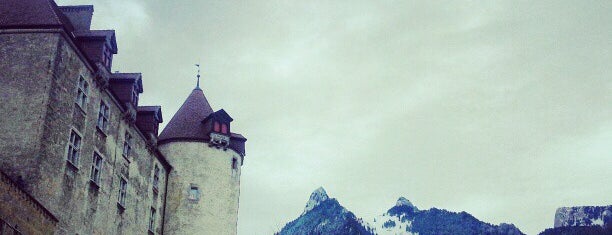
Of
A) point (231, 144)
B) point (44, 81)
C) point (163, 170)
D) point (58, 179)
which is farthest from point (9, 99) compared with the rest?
point (231, 144)

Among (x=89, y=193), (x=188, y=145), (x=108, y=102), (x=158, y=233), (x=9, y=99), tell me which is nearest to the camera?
(x=9, y=99)

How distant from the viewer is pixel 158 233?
38.6 m

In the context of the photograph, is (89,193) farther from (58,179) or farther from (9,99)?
(9,99)

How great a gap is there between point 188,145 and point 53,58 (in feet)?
54.6

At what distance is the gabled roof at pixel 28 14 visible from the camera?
2666 cm

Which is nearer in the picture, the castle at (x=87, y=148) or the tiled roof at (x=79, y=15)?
the castle at (x=87, y=148)

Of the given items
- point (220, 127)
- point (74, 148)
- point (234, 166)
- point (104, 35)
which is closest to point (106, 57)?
point (104, 35)

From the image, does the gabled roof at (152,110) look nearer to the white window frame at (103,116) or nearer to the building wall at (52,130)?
the white window frame at (103,116)

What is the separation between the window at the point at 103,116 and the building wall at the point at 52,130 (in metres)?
0.33

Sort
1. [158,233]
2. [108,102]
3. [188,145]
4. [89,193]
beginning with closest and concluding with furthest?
[89,193], [108,102], [158,233], [188,145]

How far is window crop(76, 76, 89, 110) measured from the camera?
28.2 metres

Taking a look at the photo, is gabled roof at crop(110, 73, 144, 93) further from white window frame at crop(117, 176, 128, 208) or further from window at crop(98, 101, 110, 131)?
white window frame at crop(117, 176, 128, 208)

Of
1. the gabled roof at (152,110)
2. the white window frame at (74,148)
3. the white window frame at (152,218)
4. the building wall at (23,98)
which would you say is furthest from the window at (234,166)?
the building wall at (23,98)

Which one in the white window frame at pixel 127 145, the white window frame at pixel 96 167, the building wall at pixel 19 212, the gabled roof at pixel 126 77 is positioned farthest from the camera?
the gabled roof at pixel 126 77
